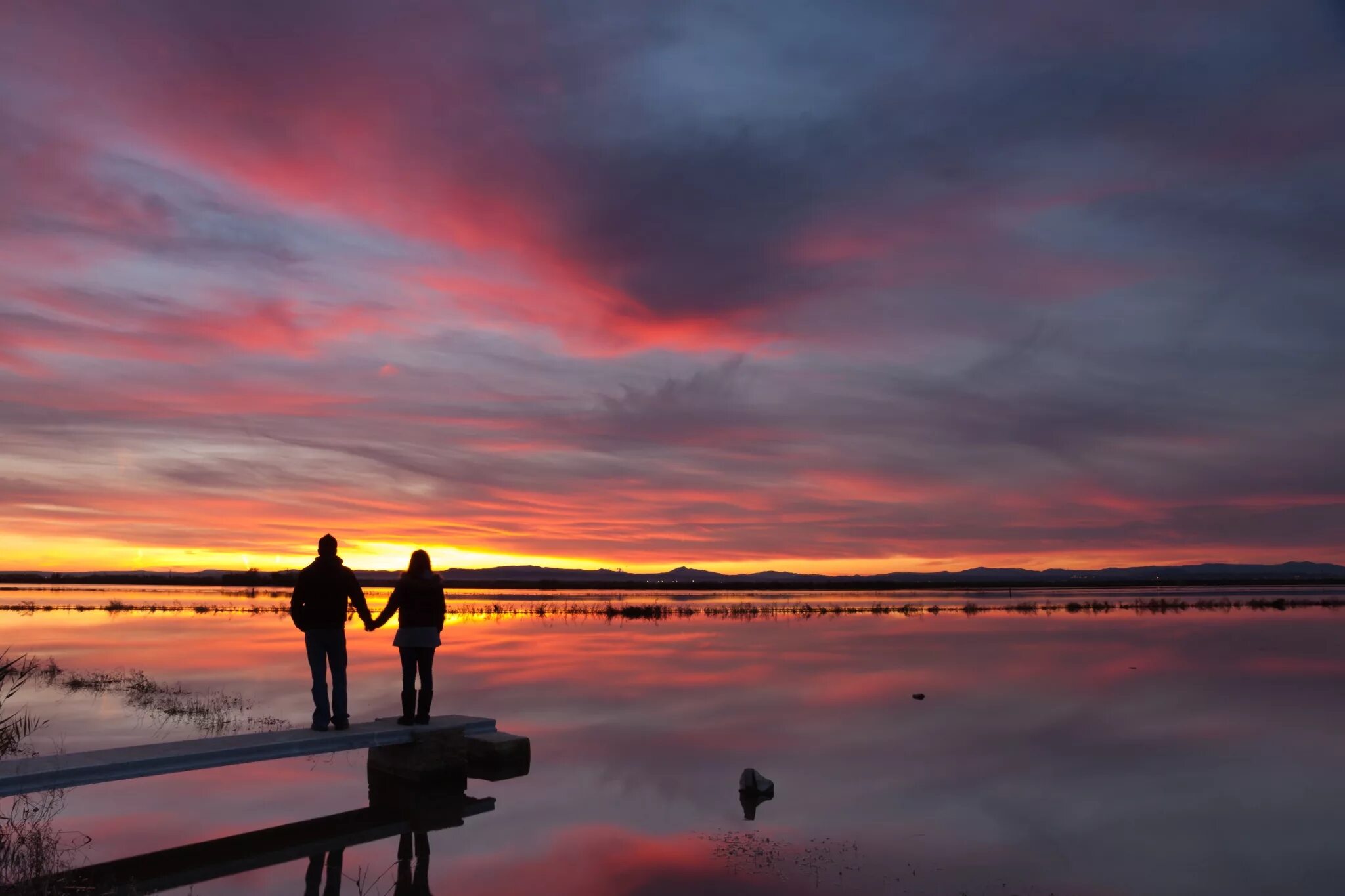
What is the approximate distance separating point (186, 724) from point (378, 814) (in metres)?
8.57

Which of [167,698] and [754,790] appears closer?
[754,790]

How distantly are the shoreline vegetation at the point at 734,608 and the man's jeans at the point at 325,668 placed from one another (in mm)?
46273

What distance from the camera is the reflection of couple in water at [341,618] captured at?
13609 millimetres

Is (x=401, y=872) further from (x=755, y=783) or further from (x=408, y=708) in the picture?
(x=755, y=783)

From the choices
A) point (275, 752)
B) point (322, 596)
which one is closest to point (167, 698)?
point (322, 596)

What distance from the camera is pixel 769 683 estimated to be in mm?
26766

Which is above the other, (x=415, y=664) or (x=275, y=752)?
(x=415, y=664)

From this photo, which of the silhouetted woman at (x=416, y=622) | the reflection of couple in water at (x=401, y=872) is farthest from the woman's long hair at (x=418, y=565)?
the reflection of couple in water at (x=401, y=872)

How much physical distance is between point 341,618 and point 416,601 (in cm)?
119

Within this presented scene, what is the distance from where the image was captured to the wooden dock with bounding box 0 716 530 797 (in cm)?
1086

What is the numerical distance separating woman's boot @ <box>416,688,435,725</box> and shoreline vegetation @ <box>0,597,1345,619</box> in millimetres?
45090

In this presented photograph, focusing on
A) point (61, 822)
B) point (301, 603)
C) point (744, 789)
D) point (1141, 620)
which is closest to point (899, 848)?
point (744, 789)

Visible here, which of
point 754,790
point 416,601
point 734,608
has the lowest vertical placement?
point 754,790

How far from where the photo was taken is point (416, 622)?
14.7 meters
